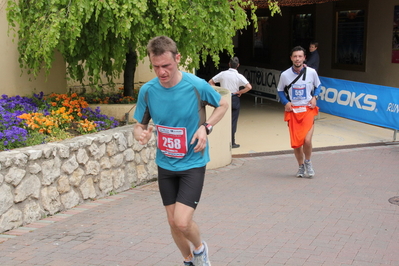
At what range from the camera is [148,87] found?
170 inches

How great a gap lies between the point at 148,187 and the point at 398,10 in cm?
1059

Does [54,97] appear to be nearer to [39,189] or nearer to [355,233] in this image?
[39,189]

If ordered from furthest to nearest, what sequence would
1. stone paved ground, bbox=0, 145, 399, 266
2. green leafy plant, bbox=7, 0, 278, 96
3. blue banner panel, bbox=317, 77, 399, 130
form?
blue banner panel, bbox=317, 77, 399, 130, green leafy plant, bbox=7, 0, 278, 96, stone paved ground, bbox=0, 145, 399, 266

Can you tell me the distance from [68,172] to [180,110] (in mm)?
2802

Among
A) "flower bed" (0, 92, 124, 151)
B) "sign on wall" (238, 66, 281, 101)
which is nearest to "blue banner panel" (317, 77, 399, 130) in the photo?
"sign on wall" (238, 66, 281, 101)

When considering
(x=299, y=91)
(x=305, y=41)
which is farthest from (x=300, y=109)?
(x=305, y=41)

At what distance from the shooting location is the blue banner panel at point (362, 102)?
11164 millimetres

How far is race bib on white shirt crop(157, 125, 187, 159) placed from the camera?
4230 millimetres

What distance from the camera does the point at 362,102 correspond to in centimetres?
1213

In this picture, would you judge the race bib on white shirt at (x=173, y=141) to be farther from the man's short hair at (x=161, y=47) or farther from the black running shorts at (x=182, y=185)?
the man's short hair at (x=161, y=47)

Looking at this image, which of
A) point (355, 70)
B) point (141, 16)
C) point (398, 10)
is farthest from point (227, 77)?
point (355, 70)

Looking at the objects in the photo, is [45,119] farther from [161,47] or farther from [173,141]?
[161,47]

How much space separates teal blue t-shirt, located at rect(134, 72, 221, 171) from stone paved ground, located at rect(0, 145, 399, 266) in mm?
1129

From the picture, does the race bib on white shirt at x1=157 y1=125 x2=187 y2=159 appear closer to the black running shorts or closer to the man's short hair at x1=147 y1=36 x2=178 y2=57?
the black running shorts
